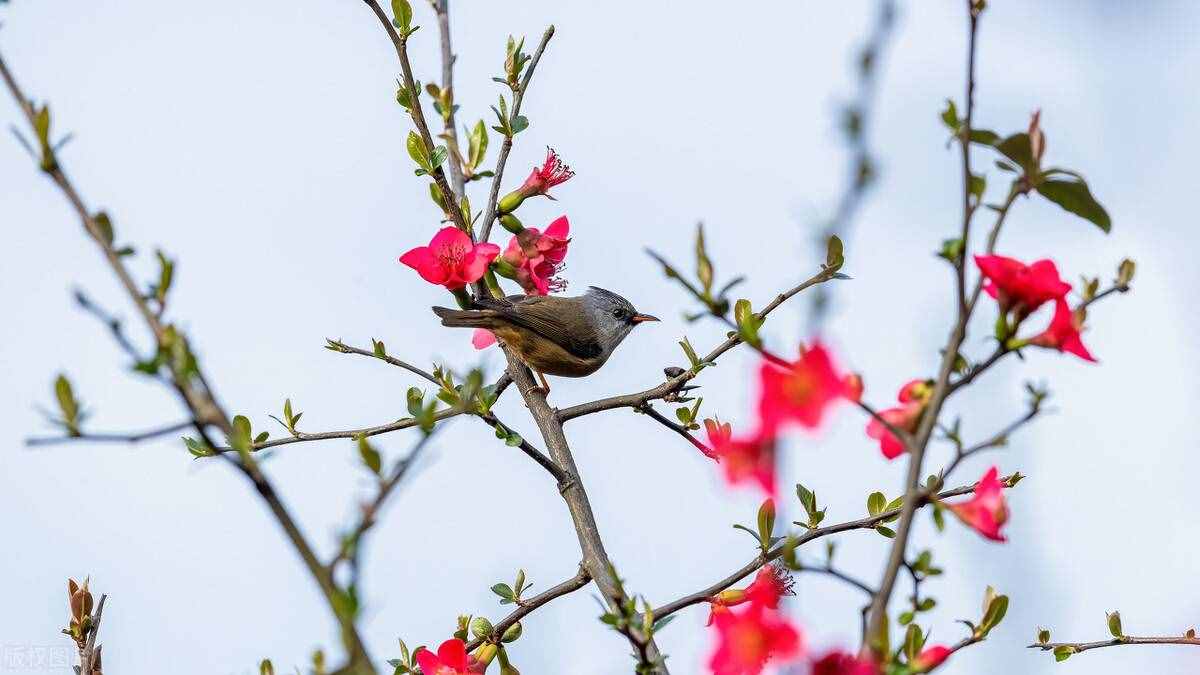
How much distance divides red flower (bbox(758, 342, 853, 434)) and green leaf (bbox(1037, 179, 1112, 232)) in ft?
1.81

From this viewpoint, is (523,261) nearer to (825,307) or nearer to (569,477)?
(569,477)

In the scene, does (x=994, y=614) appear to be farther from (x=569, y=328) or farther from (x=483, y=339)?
(x=569, y=328)

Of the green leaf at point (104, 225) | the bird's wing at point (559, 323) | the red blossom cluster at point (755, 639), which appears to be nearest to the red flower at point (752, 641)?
the red blossom cluster at point (755, 639)

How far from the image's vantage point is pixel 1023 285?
68.8 inches

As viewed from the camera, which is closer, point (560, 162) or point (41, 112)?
point (41, 112)

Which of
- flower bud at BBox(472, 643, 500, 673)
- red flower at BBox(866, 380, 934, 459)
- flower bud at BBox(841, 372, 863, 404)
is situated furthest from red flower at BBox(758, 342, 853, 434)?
flower bud at BBox(472, 643, 500, 673)

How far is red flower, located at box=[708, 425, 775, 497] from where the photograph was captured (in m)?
1.51

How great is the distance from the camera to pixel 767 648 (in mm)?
1751

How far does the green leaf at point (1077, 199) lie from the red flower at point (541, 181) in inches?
79.5

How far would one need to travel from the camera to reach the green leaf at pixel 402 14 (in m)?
3.40

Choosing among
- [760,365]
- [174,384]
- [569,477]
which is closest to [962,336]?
[760,365]

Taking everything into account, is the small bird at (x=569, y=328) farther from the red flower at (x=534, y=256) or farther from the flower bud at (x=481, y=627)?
the flower bud at (x=481, y=627)

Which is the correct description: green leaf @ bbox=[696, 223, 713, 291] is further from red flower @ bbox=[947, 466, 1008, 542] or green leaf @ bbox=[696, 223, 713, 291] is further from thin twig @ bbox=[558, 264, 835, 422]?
thin twig @ bbox=[558, 264, 835, 422]

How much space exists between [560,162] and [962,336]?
256 cm
